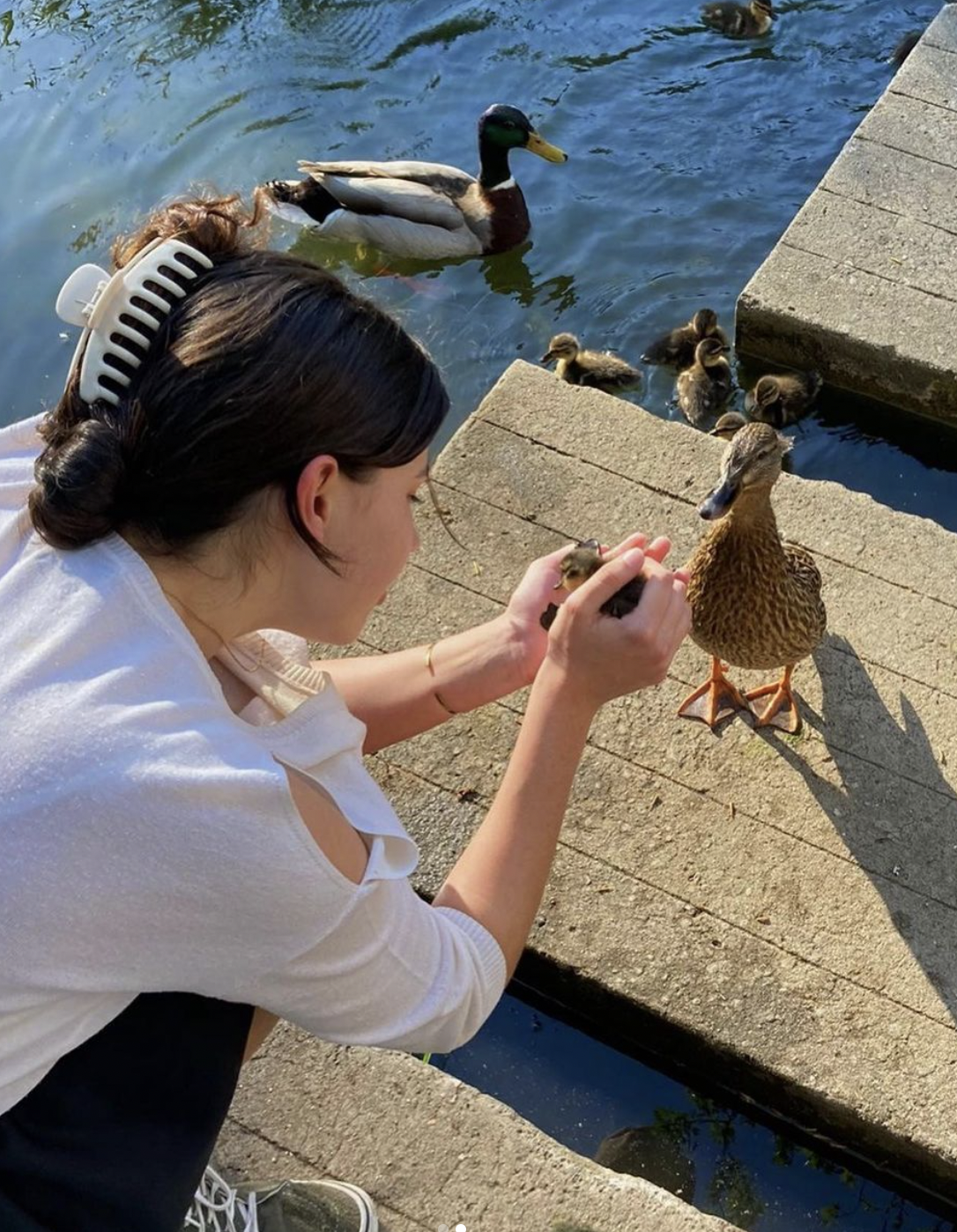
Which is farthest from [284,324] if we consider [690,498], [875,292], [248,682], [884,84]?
[884,84]

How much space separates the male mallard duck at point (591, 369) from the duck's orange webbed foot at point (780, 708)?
6.47 feet

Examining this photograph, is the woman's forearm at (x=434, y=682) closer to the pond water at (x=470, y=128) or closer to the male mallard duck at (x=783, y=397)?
the male mallard duck at (x=783, y=397)

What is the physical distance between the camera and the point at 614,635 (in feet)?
5.73

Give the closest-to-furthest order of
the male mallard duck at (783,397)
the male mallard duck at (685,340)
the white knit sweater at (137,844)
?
the white knit sweater at (137,844) < the male mallard duck at (783,397) < the male mallard duck at (685,340)

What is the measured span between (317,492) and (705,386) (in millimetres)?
3249

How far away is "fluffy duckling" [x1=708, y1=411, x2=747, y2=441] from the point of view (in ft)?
12.9

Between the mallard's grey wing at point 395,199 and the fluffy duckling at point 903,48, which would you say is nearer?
the mallard's grey wing at point 395,199

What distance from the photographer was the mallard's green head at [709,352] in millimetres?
4426

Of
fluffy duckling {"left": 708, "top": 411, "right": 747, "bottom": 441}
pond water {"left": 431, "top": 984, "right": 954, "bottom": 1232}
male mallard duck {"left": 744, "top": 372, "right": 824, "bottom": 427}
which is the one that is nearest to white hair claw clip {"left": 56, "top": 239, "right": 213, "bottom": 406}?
pond water {"left": 431, "top": 984, "right": 954, "bottom": 1232}

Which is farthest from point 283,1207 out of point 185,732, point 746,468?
point 746,468

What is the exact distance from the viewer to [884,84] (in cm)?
601

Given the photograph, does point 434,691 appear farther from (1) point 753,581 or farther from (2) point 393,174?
(2) point 393,174

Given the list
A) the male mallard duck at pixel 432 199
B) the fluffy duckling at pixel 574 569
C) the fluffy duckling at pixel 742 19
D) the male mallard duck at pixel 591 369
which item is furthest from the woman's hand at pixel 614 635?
the fluffy duckling at pixel 742 19

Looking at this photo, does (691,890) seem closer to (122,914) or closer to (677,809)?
(677,809)
